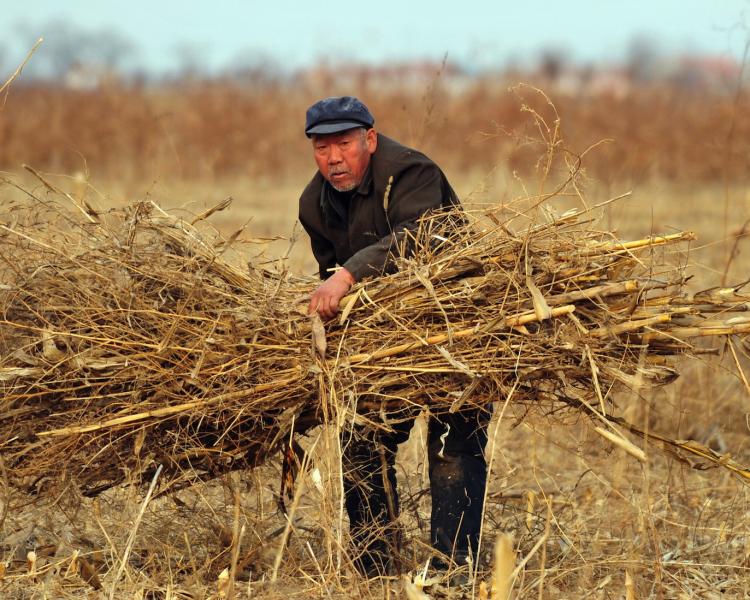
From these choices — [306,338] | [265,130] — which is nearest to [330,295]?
[306,338]

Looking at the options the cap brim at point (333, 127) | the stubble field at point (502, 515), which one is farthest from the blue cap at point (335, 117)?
the stubble field at point (502, 515)

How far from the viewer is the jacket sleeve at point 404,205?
3.40 meters

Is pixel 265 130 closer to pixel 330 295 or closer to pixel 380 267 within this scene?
pixel 380 267

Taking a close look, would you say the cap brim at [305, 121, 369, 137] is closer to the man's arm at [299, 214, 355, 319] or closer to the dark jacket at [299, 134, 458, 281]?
the dark jacket at [299, 134, 458, 281]

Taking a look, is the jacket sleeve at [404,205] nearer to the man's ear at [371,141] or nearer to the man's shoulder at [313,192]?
the man's ear at [371,141]

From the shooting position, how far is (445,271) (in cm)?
327

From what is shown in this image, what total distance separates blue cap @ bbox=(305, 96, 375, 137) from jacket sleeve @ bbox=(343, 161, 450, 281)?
254 mm

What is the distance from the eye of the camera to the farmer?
347cm

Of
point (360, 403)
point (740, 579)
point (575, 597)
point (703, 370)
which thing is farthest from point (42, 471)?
point (703, 370)

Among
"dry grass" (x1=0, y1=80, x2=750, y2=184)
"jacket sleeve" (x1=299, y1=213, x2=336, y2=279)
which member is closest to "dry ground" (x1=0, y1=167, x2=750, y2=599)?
"jacket sleeve" (x1=299, y1=213, x2=336, y2=279)

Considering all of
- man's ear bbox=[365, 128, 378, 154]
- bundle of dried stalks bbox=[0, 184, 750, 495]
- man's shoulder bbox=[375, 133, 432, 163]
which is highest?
man's ear bbox=[365, 128, 378, 154]

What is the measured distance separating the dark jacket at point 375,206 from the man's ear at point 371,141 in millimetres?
21

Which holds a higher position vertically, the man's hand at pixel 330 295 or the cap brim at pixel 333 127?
the cap brim at pixel 333 127

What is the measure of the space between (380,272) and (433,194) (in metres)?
0.38
